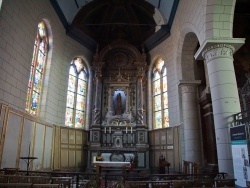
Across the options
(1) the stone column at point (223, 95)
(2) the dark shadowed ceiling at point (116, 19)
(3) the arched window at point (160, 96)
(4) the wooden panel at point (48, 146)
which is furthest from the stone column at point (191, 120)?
(4) the wooden panel at point (48, 146)

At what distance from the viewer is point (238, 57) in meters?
11.7

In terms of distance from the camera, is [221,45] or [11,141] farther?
[11,141]

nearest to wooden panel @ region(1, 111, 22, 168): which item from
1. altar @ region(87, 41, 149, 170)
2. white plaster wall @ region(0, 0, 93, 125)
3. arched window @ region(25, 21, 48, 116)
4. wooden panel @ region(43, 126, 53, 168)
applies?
white plaster wall @ region(0, 0, 93, 125)

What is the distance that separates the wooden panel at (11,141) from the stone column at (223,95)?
301 inches

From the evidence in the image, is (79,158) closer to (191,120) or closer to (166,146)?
(166,146)

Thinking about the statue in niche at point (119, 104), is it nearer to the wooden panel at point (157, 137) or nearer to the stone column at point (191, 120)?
the wooden panel at point (157, 137)

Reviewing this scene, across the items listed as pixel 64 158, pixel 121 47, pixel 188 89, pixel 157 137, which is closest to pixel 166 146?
pixel 157 137

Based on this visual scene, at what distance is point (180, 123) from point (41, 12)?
9.61 m

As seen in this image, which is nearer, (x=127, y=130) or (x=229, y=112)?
(x=229, y=112)

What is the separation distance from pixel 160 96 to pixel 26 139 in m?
9.13

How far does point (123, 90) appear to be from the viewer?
54.4ft

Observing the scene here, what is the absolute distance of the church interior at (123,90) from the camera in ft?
24.9

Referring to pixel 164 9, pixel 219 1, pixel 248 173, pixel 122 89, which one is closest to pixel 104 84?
pixel 122 89

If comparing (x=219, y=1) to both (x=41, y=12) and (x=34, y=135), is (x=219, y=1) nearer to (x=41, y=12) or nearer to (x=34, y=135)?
(x=41, y=12)
